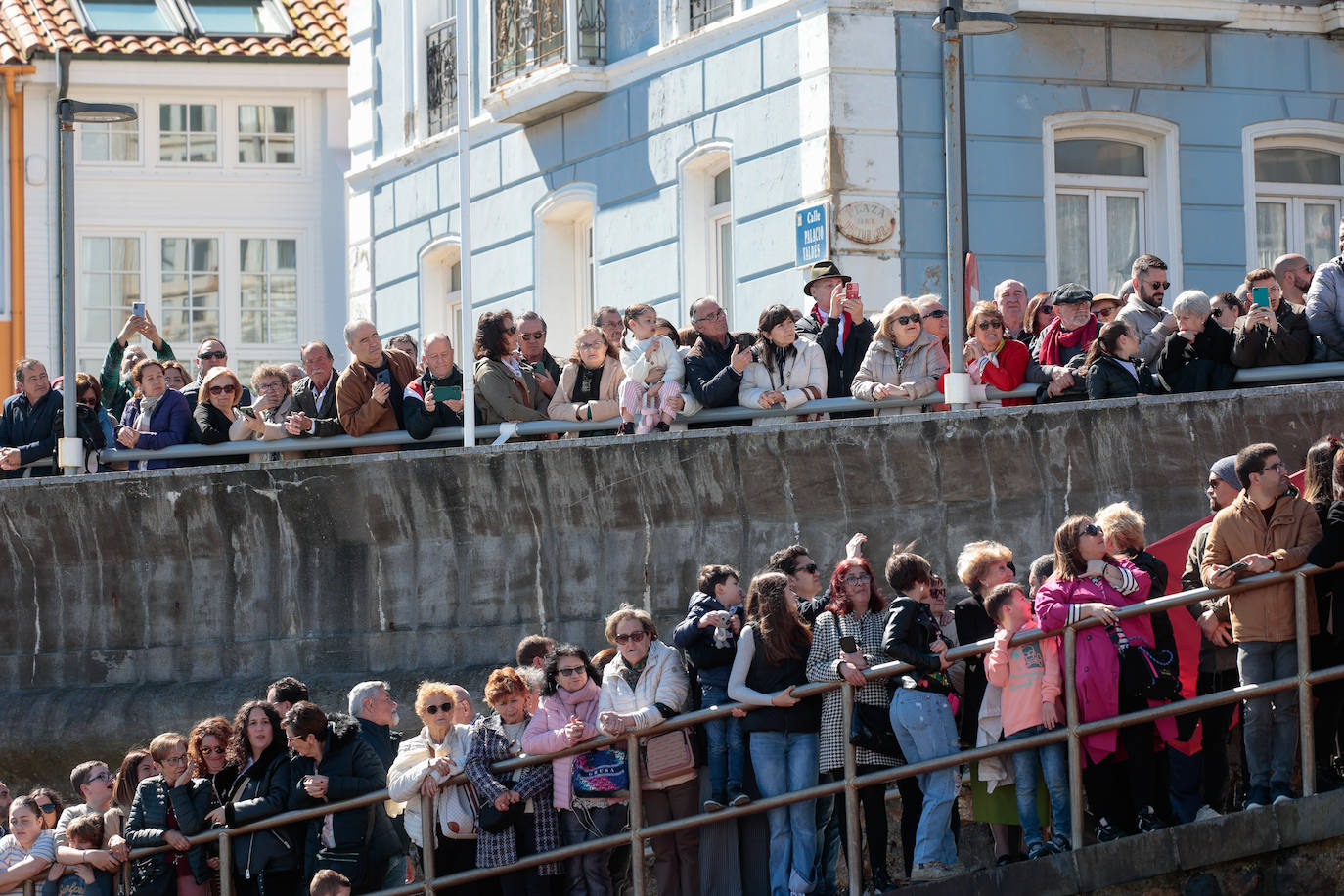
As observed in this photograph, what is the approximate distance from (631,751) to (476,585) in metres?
3.29

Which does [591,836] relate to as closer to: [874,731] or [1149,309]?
[874,731]

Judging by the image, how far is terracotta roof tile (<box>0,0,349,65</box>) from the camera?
104 ft

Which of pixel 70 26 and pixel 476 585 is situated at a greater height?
pixel 70 26

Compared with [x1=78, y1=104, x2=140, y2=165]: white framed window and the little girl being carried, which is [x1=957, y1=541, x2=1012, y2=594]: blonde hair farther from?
[x1=78, y1=104, x2=140, y2=165]: white framed window

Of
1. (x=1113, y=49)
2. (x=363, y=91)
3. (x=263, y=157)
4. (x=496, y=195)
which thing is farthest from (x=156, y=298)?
(x=1113, y=49)

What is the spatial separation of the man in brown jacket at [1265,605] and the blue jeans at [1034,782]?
86cm

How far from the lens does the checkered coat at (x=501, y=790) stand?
1179 centimetres

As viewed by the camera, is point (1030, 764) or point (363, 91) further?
point (363, 91)

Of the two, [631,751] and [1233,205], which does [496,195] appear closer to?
[1233,205]

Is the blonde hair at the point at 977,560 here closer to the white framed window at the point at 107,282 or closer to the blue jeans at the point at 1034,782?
the blue jeans at the point at 1034,782

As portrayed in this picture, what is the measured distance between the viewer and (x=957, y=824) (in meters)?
11.6

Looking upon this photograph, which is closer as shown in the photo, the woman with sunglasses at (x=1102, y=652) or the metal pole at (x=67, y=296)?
the woman with sunglasses at (x=1102, y=652)

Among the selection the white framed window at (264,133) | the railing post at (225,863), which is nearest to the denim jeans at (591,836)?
the railing post at (225,863)

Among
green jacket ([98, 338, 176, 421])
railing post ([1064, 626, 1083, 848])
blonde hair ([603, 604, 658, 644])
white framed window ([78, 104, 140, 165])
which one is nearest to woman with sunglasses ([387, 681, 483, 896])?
blonde hair ([603, 604, 658, 644])
